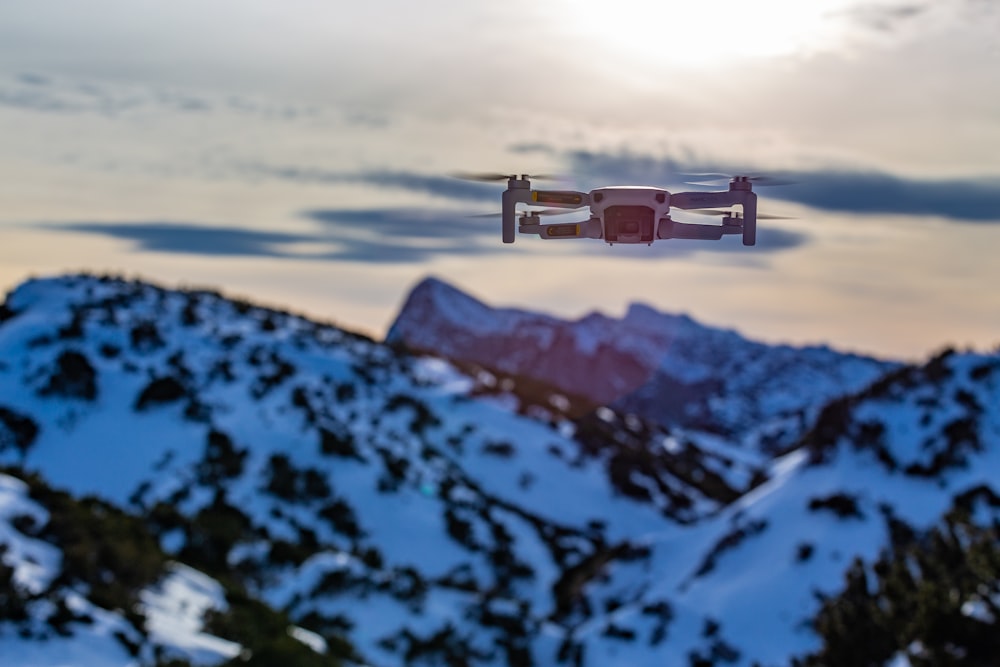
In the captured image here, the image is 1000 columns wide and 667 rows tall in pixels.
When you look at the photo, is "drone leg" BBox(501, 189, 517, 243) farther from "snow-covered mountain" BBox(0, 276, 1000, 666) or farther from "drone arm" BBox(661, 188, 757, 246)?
"snow-covered mountain" BBox(0, 276, 1000, 666)

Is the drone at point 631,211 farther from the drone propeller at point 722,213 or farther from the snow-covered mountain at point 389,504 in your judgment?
the snow-covered mountain at point 389,504

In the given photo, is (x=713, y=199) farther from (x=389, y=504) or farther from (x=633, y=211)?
(x=389, y=504)

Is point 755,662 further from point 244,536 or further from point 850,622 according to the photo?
point 244,536

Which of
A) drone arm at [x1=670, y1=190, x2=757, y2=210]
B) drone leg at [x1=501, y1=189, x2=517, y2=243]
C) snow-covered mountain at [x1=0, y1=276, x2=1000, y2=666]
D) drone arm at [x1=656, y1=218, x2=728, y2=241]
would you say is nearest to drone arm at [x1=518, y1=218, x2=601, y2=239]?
drone leg at [x1=501, y1=189, x2=517, y2=243]

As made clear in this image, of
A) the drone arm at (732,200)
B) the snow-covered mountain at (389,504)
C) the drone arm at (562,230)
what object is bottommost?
the snow-covered mountain at (389,504)

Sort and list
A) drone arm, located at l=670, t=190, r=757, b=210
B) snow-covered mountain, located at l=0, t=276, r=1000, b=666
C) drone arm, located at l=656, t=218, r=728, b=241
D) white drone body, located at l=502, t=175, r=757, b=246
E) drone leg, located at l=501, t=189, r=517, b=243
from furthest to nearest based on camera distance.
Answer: snow-covered mountain, located at l=0, t=276, r=1000, b=666, drone leg, located at l=501, t=189, r=517, b=243, drone arm, located at l=656, t=218, r=728, b=241, drone arm, located at l=670, t=190, r=757, b=210, white drone body, located at l=502, t=175, r=757, b=246

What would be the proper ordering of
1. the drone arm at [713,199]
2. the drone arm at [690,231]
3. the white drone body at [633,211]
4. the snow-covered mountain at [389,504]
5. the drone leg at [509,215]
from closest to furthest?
the white drone body at [633,211] < the drone arm at [713,199] < the drone arm at [690,231] < the drone leg at [509,215] < the snow-covered mountain at [389,504]

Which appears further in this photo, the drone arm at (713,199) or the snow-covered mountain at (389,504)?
the snow-covered mountain at (389,504)

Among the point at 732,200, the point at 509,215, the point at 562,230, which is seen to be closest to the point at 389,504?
the point at 562,230

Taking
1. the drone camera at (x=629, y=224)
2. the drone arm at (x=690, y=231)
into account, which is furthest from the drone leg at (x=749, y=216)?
the drone camera at (x=629, y=224)
